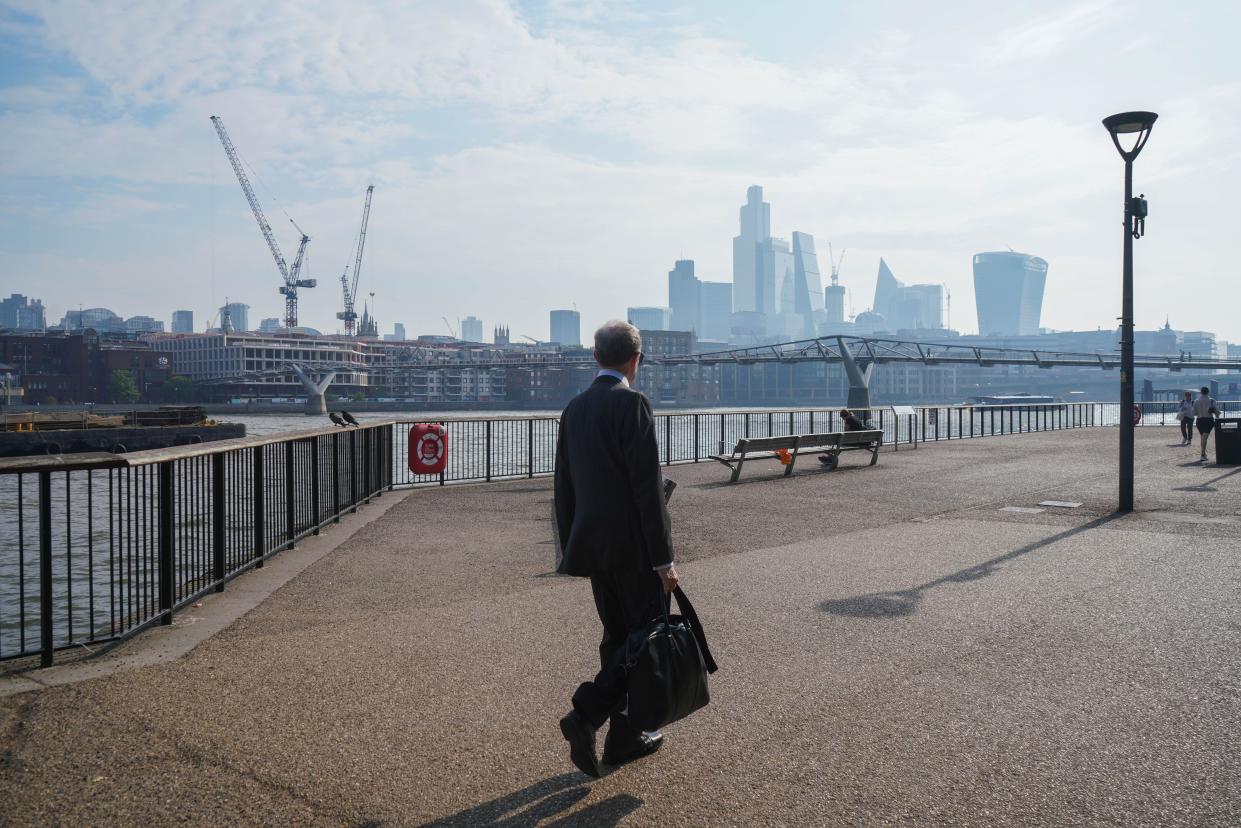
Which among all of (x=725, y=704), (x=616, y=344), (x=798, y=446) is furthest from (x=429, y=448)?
(x=616, y=344)

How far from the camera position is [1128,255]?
13.1 meters

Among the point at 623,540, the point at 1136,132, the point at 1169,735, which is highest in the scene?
the point at 1136,132

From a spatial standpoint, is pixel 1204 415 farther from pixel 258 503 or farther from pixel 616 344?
pixel 616 344

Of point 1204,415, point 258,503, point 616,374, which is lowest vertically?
point 258,503

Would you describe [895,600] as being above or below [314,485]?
below

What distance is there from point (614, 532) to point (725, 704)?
4.81ft

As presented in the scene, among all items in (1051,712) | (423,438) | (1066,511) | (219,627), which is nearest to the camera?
(1051,712)

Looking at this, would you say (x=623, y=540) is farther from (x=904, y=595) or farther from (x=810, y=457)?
(x=810, y=457)

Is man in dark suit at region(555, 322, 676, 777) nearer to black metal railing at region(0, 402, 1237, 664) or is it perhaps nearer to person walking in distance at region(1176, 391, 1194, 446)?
black metal railing at region(0, 402, 1237, 664)

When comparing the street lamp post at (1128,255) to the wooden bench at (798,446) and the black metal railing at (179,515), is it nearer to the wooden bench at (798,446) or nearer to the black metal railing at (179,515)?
the wooden bench at (798,446)

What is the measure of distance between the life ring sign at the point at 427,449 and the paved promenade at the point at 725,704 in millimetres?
6259

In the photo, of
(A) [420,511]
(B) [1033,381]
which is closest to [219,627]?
(A) [420,511]

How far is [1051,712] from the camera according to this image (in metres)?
4.79

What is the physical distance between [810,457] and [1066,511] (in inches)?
404
